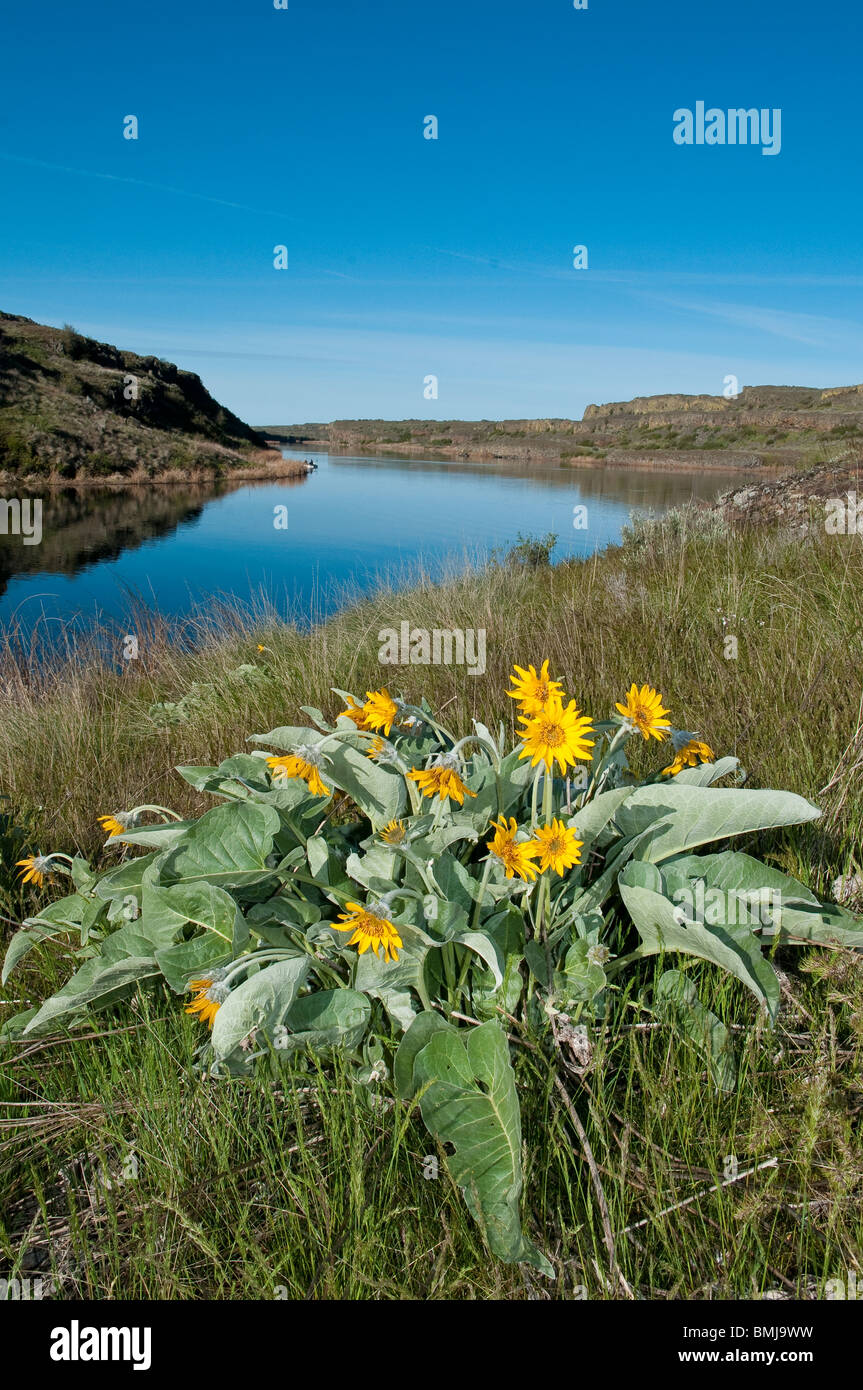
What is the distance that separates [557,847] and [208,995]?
0.75m

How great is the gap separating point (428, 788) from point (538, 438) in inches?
2642

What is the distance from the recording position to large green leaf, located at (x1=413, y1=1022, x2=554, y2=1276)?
110 centimetres

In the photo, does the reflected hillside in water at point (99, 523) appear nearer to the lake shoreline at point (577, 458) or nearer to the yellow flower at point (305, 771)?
the yellow flower at point (305, 771)

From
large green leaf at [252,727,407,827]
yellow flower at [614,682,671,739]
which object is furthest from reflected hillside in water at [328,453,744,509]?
large green leaf at [252,727,407,827]

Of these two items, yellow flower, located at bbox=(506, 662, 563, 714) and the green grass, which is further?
yellow flower, located at bbox=(506, 662, 563, 714)

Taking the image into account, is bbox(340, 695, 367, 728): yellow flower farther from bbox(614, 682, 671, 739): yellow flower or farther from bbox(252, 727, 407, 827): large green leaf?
bbox(614, 682, 671, 739): yellow flower

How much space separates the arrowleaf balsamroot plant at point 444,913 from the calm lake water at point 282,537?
6.35 m

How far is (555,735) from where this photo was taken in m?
1.47

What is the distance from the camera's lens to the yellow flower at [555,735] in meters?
1.45

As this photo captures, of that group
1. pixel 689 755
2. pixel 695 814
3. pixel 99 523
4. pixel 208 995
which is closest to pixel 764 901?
pixel 695 814

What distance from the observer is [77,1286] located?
1.16 meters

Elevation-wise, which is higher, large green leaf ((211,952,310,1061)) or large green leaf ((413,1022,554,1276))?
large green leaf ((211,952,310,1061))

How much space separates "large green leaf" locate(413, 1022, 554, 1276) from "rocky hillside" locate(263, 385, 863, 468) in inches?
469
